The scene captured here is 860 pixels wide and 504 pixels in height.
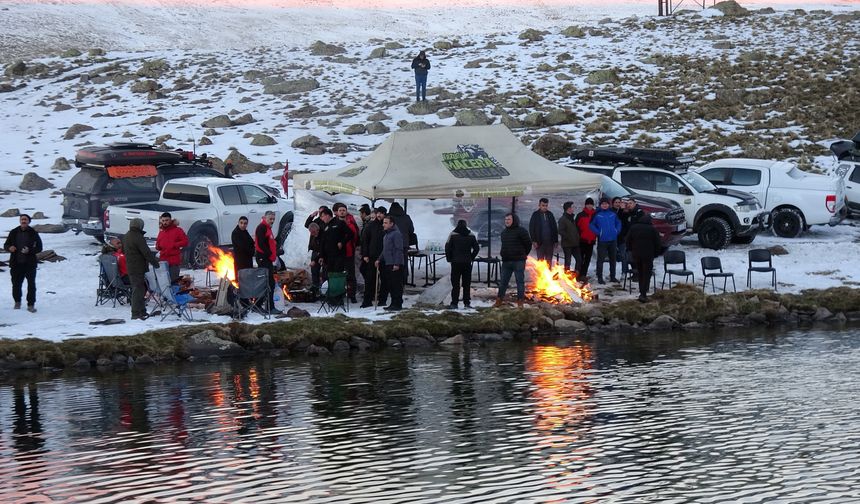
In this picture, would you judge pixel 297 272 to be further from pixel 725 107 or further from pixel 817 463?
pixel 725 107

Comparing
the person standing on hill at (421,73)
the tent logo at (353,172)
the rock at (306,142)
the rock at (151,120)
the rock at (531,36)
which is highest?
the rock at (531,36)

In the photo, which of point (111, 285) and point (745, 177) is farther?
point (745, 177)

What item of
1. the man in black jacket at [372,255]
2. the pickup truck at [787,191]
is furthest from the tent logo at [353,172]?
the pickup truck at [787,191]

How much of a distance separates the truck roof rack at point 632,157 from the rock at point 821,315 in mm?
7979

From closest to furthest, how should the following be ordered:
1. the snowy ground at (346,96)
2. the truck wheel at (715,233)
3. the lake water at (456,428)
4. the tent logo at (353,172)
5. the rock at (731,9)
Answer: the lake water at (456,428) → the tent logo at (353,172) → the truck wheel at (715,233) → the snowy ground at (346,96) → the rock at (731,9)

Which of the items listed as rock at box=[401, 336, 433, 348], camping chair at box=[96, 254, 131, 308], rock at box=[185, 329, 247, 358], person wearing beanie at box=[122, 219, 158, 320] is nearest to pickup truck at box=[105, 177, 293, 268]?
camping chair at box=[96, 254, 131, 308]

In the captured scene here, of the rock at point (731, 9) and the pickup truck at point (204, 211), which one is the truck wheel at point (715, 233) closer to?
the pickup truck at point (204, 211)

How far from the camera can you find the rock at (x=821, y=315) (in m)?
21.6

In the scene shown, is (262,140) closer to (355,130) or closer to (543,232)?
(355,130)

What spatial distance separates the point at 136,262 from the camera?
20109 millimetres

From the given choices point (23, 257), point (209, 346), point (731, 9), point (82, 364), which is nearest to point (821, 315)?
point (209, 346)

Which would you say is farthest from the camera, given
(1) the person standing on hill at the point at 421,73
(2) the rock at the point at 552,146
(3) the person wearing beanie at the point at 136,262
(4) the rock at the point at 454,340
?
(1) the person standing on hill at the point at 421,73

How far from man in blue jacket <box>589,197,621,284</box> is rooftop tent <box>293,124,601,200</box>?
546 mm

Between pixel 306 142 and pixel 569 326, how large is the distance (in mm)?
25513
